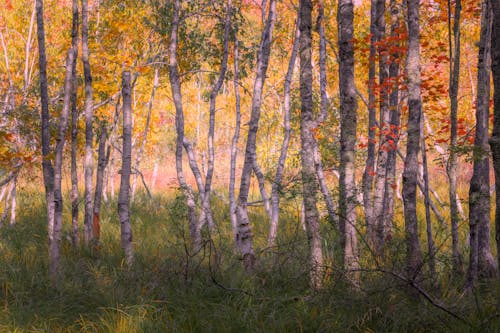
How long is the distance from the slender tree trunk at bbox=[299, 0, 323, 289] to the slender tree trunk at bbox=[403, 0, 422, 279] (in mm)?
974

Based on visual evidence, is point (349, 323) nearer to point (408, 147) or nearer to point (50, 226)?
point (408, 147)

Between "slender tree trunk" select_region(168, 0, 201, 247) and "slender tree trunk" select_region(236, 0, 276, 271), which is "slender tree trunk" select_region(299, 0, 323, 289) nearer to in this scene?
"slender tree trunk" select_region(236, 0, 276, 271)

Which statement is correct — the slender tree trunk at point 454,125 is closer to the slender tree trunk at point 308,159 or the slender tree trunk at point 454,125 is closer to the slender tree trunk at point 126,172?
the slender tree trunk at point 308,159

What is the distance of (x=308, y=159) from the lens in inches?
219

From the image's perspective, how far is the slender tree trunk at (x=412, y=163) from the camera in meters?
5.04

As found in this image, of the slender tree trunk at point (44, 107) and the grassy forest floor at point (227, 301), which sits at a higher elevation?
the slender tree trunk at point (44, 107)

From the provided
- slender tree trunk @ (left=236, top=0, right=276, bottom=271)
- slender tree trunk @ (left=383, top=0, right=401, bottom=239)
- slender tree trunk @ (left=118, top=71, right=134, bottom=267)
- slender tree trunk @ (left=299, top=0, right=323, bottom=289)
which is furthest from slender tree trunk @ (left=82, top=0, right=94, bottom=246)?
slender tree trunk @ (left=383, top=0, right=401, bottom=239)

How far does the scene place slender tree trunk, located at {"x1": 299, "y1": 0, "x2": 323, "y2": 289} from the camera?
211 inches

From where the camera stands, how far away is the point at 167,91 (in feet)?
56.2

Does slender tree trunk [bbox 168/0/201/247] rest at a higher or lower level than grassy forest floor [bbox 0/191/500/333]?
higher

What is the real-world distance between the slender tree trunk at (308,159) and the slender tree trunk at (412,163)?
974 mm

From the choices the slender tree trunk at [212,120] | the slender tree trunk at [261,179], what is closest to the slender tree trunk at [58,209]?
the slender tree trunk at [212,120]

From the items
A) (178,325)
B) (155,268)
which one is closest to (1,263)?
(155,268)

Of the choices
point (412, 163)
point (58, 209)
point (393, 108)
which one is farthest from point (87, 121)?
point (412, 163)
